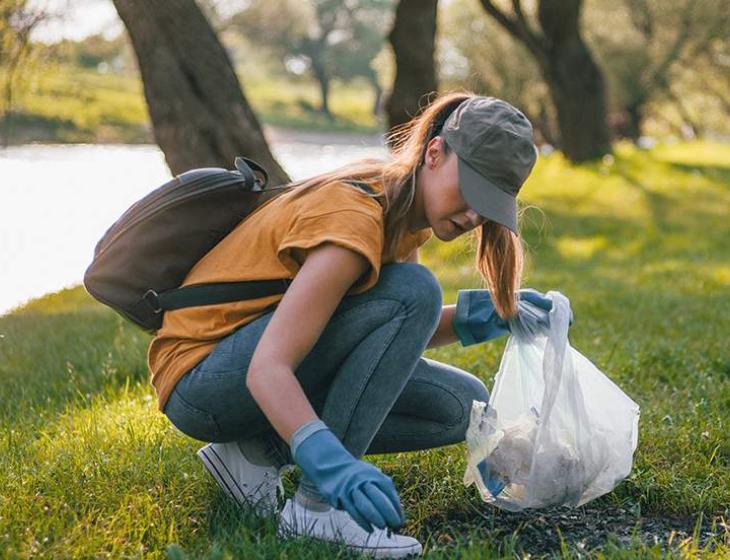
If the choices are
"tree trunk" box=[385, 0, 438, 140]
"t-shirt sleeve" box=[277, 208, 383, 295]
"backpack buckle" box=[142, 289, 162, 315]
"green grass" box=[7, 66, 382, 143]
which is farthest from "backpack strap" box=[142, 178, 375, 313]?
"tree trunk" box=[385, 0, 438, 140]

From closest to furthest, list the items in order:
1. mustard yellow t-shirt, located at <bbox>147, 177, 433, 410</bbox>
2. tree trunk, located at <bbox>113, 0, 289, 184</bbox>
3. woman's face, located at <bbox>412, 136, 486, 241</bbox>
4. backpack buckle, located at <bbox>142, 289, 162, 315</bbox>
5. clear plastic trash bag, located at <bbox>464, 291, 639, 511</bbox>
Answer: mustard yellow t-shirt, located at <bbox>147, 177, 433, 410</bbox> < woman's face, located at <bbox>412, 136, 486, 241</bbox> < backpack buckle, located at <bbox>142, 289, 162, 315</bbox> < clear plastic trash bag, located at <bbox>464, 291, 639, 511</bbox> < tree trunk, located at <bbox>113, 0, 289, 184</bbox>

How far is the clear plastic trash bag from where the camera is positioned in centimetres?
268

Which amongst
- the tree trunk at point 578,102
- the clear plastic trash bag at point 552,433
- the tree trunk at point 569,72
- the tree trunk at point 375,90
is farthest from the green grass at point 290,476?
the tree trunk at point 375,90

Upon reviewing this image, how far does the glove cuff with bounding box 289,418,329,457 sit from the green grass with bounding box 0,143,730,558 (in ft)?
0.98

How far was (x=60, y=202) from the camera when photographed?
12906 mm

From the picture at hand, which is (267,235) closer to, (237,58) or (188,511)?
(188,511)

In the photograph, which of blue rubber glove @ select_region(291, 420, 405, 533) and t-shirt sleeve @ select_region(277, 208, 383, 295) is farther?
t-shirt sleeve @ select_region(277, 208, 383, 295)

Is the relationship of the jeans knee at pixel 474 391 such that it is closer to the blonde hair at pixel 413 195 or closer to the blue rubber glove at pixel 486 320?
the blue rubber glove at pixel 486 320

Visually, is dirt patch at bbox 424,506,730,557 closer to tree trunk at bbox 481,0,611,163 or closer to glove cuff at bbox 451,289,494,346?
glove cuff at bbox 451,289,494,346

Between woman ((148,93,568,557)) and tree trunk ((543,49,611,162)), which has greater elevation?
woman ((148,93,568,557))

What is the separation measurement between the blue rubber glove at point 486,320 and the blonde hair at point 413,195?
7 centimetres

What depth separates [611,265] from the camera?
7.98 metres

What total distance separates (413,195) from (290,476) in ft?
3.20

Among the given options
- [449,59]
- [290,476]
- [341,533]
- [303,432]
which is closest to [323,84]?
[449,59]
